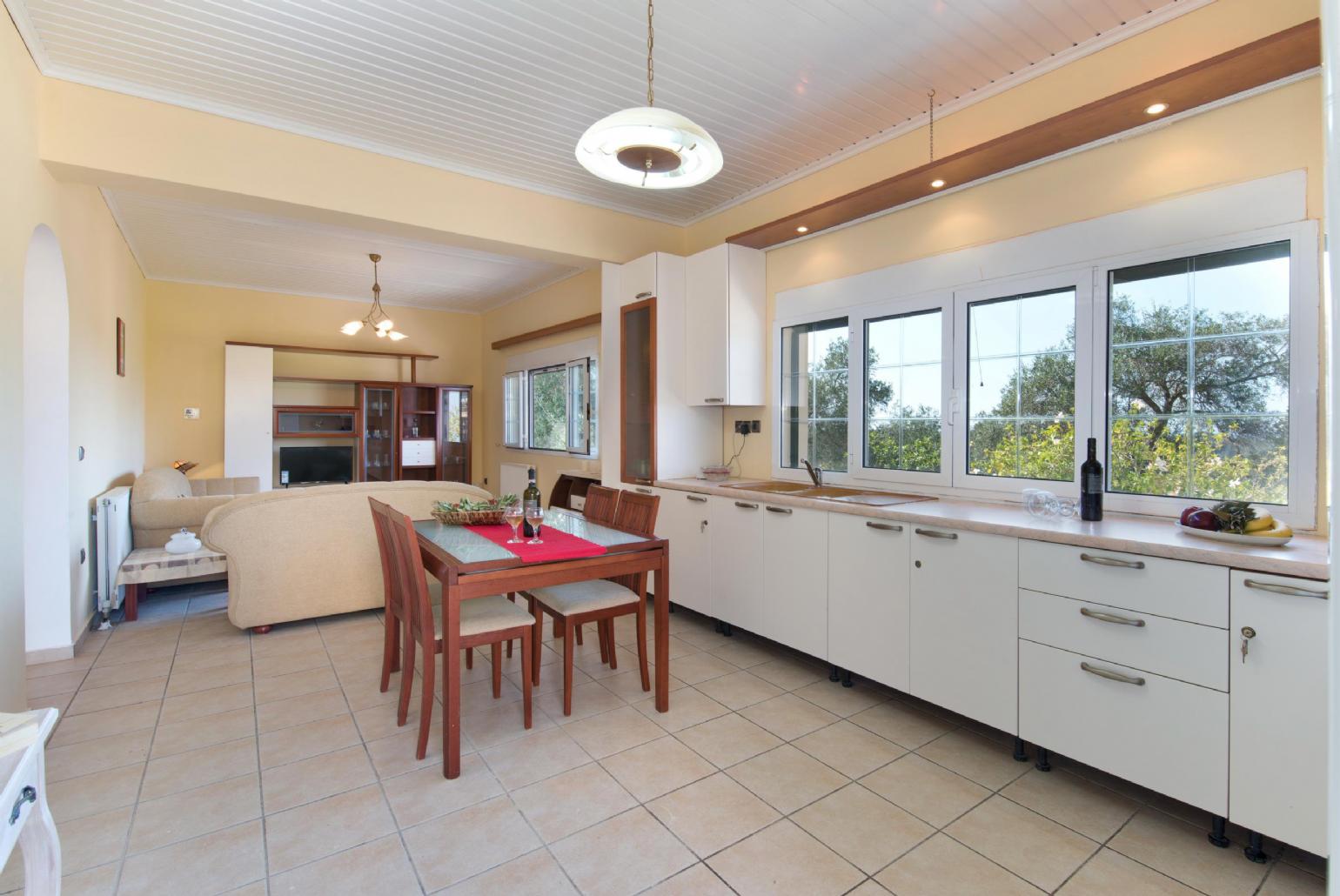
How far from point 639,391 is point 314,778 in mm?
2904

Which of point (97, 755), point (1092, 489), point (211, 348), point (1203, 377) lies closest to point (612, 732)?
point (97, 755)

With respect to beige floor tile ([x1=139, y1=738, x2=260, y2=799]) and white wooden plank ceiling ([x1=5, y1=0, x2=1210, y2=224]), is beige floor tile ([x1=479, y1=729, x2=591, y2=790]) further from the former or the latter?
white wooden plank ceiling ([x1=5, y1=0, x2=1210, y2=224])

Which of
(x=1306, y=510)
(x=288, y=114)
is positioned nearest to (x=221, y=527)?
(x=288, y=114)

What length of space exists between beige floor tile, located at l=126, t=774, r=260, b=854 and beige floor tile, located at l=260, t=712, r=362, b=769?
0.15 metres

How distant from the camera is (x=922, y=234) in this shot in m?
3.22

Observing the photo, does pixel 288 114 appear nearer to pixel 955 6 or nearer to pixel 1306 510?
pixel 955 6

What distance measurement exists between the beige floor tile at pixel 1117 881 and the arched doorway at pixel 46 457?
4507mm

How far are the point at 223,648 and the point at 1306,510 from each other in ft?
16.0

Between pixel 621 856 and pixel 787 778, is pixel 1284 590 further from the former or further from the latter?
pixel 621 856

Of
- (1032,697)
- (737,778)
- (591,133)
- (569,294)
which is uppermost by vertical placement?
(569,294)

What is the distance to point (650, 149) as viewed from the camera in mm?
2105

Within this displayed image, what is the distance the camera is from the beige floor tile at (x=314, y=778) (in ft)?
6.89

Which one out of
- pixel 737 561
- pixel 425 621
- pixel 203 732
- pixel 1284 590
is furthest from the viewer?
pixel 737 561

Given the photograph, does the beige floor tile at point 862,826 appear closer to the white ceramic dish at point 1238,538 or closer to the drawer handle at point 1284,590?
the drawer handle at point 1284,590
